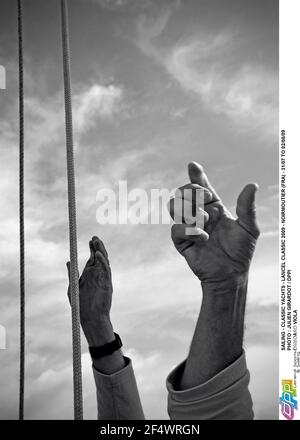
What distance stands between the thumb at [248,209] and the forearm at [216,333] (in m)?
0.12

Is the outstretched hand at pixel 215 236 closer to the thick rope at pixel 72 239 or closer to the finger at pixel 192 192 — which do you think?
the finger at pixel 192 192

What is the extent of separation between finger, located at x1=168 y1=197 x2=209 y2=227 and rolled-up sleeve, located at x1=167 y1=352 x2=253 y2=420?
0.33m

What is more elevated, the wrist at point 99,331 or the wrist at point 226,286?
the wrist at point 226,286

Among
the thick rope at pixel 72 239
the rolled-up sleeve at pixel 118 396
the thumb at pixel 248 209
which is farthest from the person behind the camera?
the rolled-up sleeve at pixel 118 396

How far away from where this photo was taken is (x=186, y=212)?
1.06m

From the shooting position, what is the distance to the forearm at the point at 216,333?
103 centimetres

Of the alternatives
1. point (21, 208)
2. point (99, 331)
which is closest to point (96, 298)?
point (99, 331)

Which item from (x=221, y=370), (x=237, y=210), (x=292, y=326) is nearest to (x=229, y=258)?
(x=237, y=210)

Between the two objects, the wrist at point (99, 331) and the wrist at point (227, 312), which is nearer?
the wrist at point (227, 312)

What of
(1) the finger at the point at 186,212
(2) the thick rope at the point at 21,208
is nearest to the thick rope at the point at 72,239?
(2) the thick rope at the point at 21,208

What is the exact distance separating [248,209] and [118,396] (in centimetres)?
65
